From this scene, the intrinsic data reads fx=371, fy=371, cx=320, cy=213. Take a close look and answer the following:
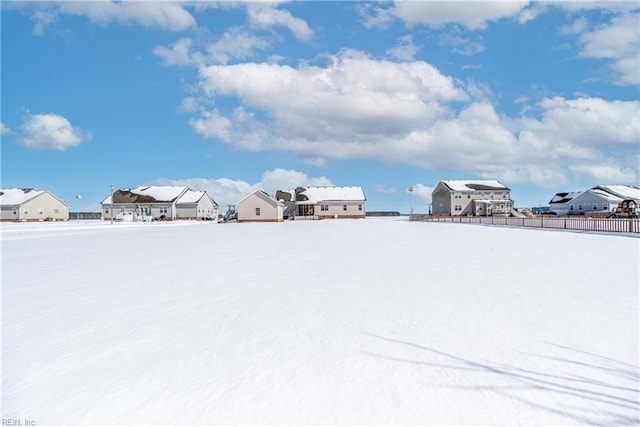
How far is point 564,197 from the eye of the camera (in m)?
65.2

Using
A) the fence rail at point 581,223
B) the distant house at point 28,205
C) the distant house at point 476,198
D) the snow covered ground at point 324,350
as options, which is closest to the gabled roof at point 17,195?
the distant house at point 28,205

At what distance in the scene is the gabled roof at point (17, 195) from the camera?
2451 inches

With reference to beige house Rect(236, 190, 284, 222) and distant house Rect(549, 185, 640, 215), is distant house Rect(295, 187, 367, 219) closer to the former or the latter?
beige house Rect(236, 190, 284, 222)

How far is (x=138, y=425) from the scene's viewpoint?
2.89 m

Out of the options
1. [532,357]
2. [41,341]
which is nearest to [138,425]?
[41,341]

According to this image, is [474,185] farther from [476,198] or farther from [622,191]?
[622,191]

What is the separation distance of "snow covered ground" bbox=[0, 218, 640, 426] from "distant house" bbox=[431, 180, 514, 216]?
183ft

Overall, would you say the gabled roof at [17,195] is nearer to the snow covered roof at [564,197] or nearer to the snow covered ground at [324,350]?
the snow covered ground at [324,350]

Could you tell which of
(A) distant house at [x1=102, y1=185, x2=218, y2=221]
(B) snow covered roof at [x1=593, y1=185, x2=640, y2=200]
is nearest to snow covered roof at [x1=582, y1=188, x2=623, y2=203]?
(B) snow covered roof at [x1=593, y1=185, x2=640, y2=200]

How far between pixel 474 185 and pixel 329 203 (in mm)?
24873

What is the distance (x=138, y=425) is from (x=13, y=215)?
77.2m

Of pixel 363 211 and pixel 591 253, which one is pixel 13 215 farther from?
pixel 591 253

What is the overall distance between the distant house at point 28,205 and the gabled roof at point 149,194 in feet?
30.0

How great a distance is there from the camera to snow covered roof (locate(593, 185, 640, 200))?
2199 inches
